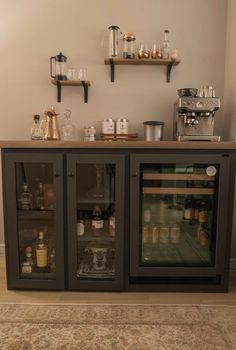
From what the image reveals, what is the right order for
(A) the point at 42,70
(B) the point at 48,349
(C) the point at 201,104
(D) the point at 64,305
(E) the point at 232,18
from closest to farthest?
(B) the point at 48,349 → (D) the point at 64,305 → (C) the point at 201,104 → (E) the point at 232,18 → (A) the point at 42,70

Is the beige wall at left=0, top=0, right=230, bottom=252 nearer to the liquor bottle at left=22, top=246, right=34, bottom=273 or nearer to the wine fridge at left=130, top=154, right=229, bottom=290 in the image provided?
the wine fridge at left=130, top=154, right=229, bottom=290

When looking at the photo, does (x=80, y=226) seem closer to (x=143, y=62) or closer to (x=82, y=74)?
(x=82, y=74)

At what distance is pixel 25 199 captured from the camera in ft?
6.38

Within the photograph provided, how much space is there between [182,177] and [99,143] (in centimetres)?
61

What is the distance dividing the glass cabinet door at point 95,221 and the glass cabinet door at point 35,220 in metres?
0.09

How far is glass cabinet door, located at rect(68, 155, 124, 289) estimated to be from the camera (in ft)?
6.02

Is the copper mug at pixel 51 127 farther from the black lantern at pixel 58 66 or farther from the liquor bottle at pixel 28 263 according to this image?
the liquor bottle at pixel 28 263

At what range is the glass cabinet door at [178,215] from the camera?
1.85m

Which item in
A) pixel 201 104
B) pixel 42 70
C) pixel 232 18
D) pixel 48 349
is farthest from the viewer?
pixel 42 70

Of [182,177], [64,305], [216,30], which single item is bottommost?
[64,305]

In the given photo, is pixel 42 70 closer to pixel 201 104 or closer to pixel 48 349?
pixel 201 104

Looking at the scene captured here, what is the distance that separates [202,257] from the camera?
1.96m

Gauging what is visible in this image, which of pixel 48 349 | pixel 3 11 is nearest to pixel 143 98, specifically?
pixel 3 11

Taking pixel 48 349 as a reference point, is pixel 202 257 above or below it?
above
